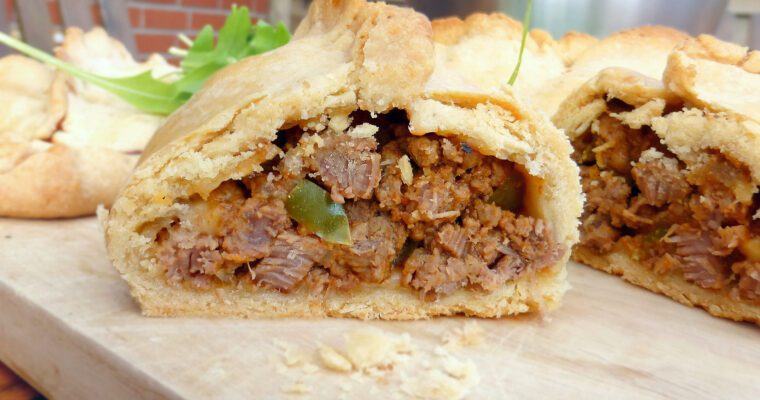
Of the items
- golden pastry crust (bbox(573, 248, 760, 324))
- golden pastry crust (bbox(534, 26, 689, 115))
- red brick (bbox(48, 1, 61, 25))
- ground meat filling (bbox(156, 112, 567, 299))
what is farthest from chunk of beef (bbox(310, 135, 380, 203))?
red brick (bbox(48, 1, 61, 25))

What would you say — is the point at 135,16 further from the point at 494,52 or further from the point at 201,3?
the point at 494,52

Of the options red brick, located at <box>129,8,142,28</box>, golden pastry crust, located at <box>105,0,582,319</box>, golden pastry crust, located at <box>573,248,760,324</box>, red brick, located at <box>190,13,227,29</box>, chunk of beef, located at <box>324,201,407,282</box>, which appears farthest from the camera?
red brick, located at <box>190,13,227,29</box>

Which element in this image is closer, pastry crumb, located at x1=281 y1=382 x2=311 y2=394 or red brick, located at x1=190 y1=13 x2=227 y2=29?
pastry crumb, located at x1=281 y1=382 x2=311 y2=394

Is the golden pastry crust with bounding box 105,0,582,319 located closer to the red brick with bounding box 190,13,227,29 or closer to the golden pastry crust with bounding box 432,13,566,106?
the golden pastry crust with bounding box 432,13,566,106

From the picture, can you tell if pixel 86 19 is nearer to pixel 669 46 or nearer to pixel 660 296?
pixel 669 46

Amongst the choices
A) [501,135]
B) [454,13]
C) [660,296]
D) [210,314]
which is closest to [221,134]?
[210,314]

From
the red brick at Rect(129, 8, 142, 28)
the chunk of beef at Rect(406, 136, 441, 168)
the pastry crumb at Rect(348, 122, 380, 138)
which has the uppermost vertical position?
the pastry crumb at Rect(348, 122, 380, 138)

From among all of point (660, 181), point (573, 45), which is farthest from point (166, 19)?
point (660, 181)

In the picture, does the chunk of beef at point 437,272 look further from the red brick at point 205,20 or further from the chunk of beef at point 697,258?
the red brick at point 205,20

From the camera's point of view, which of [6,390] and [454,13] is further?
[454,13]
